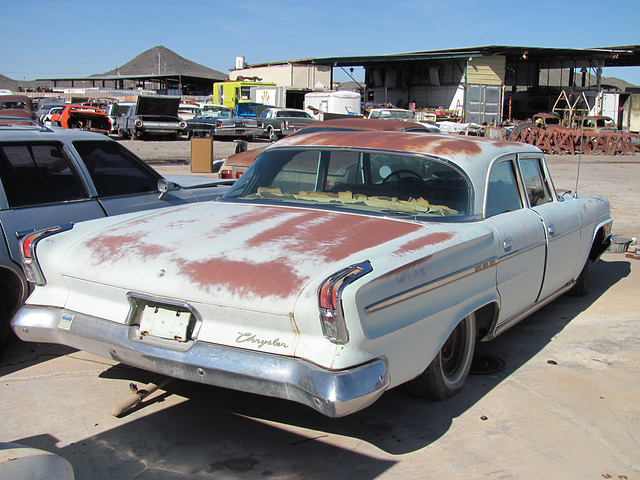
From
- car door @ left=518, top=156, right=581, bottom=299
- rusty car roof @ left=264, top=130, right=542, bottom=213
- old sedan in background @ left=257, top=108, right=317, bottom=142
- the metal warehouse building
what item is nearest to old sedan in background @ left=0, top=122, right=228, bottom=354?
rusty car roof @ left=264, top=130, right=542, bottom=213

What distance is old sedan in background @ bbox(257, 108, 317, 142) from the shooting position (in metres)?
→ 25.3

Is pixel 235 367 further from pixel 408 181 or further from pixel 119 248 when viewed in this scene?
pixel 408 181

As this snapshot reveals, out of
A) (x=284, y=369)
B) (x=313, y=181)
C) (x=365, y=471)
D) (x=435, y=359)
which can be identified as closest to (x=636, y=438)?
(x=435, y=359)

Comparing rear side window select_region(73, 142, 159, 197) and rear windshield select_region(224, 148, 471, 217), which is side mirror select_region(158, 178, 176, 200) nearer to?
rear side window select_region(73, 142, 159, 197)

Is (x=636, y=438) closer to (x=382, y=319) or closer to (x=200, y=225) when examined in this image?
(x=382, y=319)

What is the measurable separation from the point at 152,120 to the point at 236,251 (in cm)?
2272

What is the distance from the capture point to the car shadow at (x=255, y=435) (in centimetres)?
288

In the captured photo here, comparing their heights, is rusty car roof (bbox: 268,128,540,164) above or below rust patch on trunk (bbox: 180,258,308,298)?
above

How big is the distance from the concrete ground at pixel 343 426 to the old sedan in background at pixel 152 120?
2098 cm

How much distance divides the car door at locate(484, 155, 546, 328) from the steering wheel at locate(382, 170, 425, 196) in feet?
1.43

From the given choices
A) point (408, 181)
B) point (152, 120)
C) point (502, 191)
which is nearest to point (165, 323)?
point (408, 181)

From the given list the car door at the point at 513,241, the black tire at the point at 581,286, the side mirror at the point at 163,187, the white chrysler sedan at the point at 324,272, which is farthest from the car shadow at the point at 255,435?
the black tire at the point at 581,286

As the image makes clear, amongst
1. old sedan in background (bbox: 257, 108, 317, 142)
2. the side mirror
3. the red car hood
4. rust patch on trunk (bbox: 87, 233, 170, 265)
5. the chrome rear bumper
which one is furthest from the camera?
old sedan in background (bbox: 257, 108, 317, 142)

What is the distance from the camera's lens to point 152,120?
80.3ft
